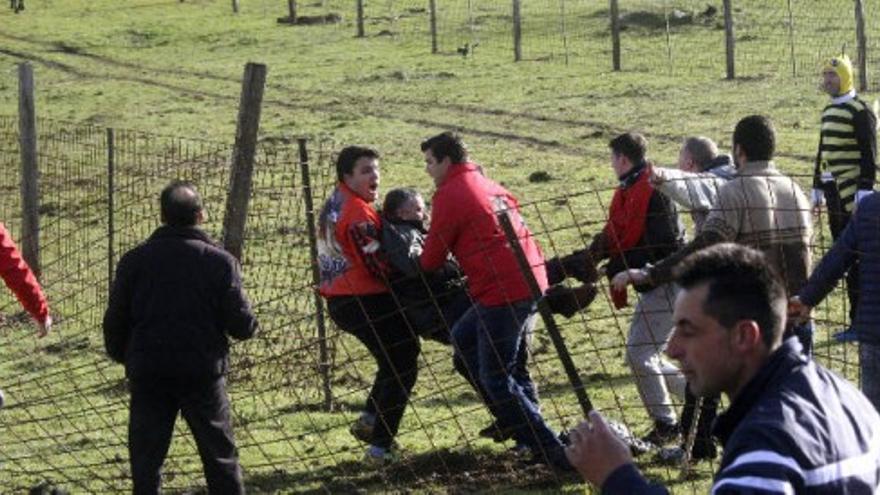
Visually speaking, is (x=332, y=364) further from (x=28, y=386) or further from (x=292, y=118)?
(x=292, y=118)

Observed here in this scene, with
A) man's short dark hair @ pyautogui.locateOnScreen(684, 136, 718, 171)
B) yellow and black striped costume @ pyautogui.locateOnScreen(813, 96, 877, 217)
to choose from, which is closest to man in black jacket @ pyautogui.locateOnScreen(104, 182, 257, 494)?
man's short dark hair @ pyautogui.locateOnScreen(684, 136, 718, 171)

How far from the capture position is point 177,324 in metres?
7.47

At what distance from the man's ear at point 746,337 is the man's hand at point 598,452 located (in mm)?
358

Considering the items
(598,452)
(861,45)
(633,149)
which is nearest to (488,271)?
(633,149)

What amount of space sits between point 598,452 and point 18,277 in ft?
17.0

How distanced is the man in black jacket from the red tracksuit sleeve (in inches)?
41.4

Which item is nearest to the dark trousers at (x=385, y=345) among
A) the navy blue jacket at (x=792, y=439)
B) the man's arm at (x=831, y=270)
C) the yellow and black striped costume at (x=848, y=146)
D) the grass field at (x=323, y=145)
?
the grass field at (x=323, y=145)

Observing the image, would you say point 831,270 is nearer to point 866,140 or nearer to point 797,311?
point 797,311

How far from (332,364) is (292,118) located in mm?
14886

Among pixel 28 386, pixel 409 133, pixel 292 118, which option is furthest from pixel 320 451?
pixel 292 118

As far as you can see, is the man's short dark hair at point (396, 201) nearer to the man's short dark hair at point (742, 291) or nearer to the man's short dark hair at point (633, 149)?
the man's short dark hair at point (633, 149)

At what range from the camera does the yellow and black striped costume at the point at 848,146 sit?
11.3 metres

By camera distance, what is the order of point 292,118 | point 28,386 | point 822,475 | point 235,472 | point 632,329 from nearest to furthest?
point 822,475 → point 235,472 → point 632,329 → point 28,386 → point 292,118

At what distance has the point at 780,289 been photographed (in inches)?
155
